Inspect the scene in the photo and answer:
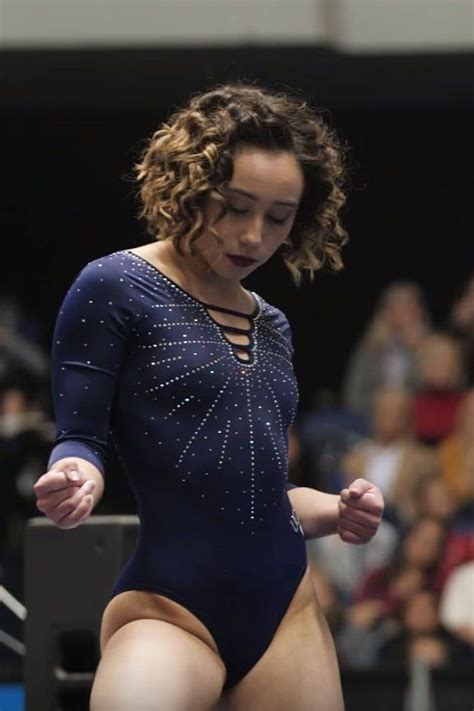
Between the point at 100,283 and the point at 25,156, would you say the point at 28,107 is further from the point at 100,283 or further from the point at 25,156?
the point at 100,283

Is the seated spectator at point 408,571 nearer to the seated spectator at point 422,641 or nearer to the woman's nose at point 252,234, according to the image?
the seated spectator at point 422,641

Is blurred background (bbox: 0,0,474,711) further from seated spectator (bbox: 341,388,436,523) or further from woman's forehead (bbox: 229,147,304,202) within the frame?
woman's forehead (bbox: 229,147,304,202)

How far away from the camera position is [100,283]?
263 cm

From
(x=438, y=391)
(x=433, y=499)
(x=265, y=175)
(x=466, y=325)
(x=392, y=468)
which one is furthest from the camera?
(x=466, y=325)

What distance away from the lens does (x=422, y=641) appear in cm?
711

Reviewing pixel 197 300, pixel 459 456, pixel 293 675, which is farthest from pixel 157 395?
pixel 459 456

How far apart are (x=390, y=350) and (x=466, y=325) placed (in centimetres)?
40

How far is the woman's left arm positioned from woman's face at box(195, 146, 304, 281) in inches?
17.1

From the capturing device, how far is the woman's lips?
2.71 metres

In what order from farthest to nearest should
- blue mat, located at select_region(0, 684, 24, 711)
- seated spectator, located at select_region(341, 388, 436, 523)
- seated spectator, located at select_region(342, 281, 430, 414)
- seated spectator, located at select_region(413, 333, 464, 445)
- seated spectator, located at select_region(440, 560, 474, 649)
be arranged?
seated spectator, located at select_region(342, 281, 430, 414) → seated spectator, located at select_region(413, 333, 464, 445) → seated spectator, located at select_region(341, 388, 436, 523) → seated spectator, located at select_region(440, 560, 474, 649) → blue mat, located at select_region(0, 684, 24, 711)

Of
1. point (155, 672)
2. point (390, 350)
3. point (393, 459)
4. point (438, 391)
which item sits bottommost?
point (393, 459)

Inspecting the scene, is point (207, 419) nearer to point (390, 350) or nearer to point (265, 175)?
point (265, 175)

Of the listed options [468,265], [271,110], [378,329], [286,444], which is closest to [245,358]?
[286,444]

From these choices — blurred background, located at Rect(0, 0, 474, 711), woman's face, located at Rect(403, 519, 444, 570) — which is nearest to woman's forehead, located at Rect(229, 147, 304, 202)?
blurred background, located at Rect(0, 0, 474, 711)
